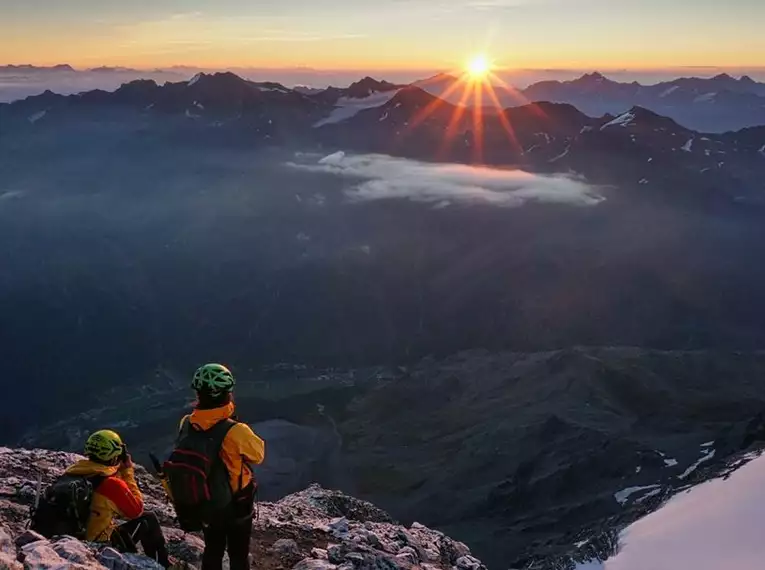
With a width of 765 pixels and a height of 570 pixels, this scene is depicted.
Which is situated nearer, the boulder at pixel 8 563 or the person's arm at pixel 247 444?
the boulder at pixel 8 563

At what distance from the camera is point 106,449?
49.9ft

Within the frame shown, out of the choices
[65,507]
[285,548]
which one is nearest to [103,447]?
[65,507]

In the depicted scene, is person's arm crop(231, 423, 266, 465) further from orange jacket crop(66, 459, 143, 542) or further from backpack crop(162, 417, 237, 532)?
orange jacket crop(66, 459, 143, 542)

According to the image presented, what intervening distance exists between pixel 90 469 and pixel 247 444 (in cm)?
388

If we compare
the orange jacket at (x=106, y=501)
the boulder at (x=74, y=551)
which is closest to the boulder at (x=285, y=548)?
the orange jacket at (x=106, y=501)

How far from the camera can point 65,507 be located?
15.2 m

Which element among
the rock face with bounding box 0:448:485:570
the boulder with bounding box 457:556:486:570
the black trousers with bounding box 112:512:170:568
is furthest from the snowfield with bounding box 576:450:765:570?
the black trousers with bounding box 112:512:170:568

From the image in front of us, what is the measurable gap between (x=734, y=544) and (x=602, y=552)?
46.7 ft

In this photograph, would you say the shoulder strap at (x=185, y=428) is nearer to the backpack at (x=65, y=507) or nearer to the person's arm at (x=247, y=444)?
the person's arm at (x=247, y=444)

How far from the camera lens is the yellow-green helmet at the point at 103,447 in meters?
15.1

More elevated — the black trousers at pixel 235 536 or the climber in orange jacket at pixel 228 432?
the climber in orange jacket at pixel 228 432

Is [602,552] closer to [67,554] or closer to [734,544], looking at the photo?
[734,544]

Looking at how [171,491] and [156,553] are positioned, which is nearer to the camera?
[171,491]

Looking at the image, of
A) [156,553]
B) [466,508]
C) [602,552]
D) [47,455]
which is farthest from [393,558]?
[466,508]
